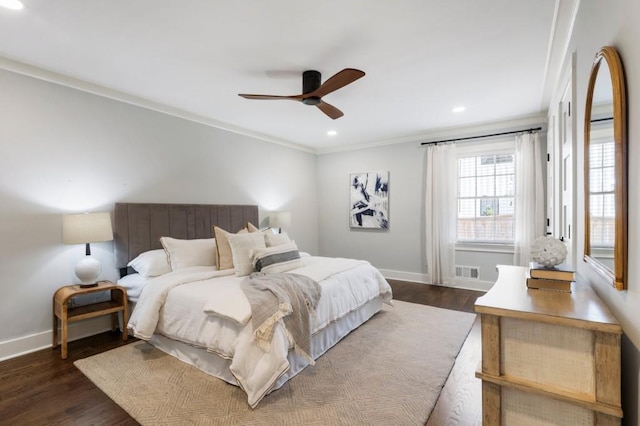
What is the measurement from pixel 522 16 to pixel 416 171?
3.30 metres

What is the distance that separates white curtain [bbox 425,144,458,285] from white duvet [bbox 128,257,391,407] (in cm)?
199

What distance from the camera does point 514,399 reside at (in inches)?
49.9

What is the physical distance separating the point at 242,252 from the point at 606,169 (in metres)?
2.81

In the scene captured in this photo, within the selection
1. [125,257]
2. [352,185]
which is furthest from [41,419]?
[352,185]

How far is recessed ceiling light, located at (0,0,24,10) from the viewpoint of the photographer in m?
1.98

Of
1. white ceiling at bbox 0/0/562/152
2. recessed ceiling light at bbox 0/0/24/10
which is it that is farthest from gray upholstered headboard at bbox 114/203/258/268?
recessed ceiling light at bbox 0/0/24/10

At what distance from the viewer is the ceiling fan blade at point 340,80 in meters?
2.29

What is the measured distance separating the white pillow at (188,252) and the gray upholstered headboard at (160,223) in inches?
12.4

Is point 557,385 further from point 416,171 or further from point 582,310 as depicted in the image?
point 416,171

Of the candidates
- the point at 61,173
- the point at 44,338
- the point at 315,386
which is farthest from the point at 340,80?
the point at 44,338

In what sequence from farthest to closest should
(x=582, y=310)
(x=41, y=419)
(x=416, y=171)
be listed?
(x=416, y=171)
(x=41, y=419)
(x=582, y=310)

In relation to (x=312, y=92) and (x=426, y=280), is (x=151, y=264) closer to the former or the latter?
(x=312, y=92)

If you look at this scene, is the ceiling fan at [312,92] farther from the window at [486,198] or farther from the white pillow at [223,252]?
the window at [486,198]

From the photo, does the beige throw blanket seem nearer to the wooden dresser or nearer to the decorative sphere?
the wooden dresser
